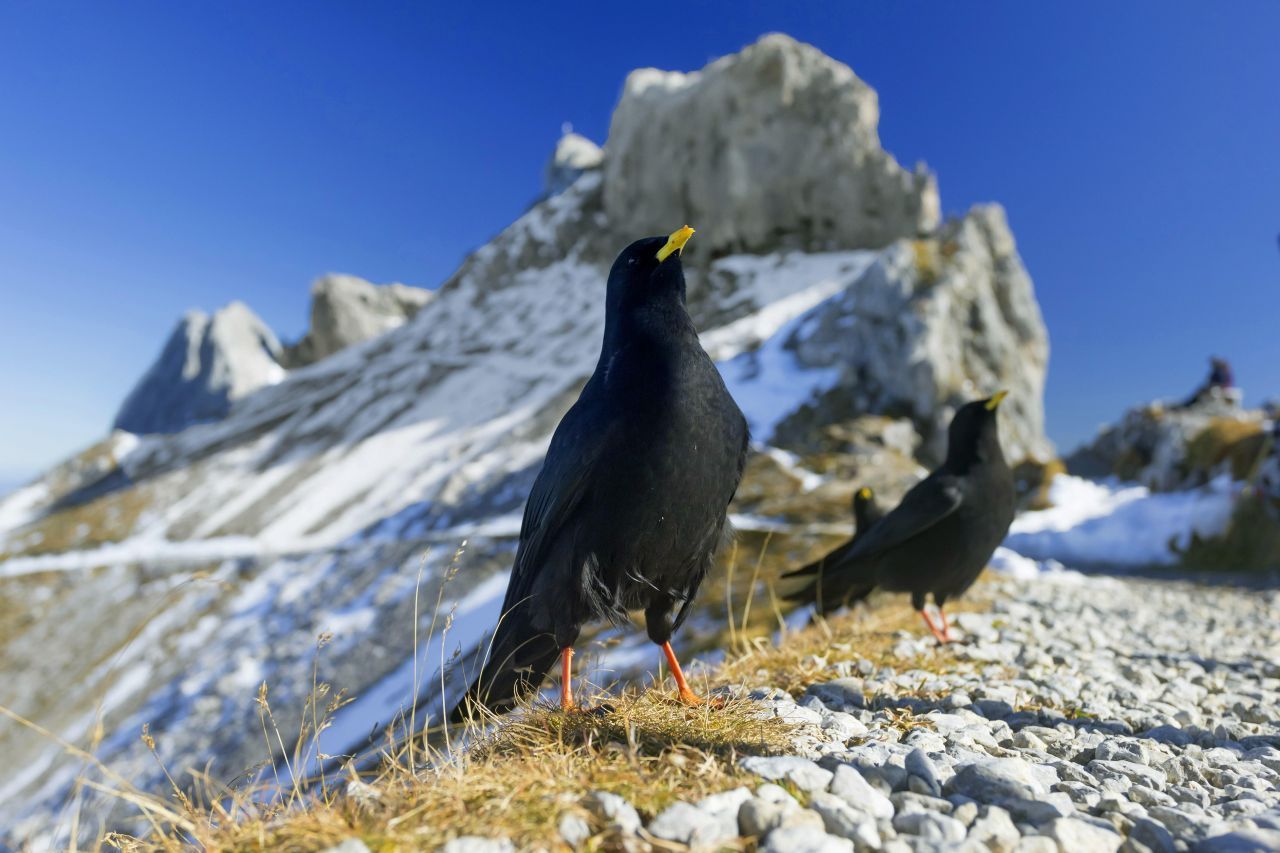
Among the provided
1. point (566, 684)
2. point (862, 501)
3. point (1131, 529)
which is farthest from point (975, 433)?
point (1131, 529)

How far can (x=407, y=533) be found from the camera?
81.8 ft

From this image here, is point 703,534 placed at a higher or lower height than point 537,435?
lower

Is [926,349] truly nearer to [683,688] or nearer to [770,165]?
[683,688]

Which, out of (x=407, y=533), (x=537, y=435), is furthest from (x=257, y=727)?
(x=537, y=435)

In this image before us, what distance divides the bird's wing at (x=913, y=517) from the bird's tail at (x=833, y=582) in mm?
194

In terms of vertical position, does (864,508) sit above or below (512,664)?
above

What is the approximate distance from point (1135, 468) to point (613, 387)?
29030 millimetres

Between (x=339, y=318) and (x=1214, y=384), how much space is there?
265ft

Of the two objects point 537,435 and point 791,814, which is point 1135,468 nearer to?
point 537,435

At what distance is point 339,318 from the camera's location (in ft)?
260

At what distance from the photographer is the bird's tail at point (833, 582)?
591 cm

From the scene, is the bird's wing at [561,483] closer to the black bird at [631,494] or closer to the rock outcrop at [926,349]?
the black bird at [631,494]

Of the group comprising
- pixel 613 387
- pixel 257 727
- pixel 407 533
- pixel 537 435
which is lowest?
pixel 257 727

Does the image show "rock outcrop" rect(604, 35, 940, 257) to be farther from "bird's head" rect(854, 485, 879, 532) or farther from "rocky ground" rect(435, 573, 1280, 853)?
"rocky ground" rect(435, 573, 1280, 853)
